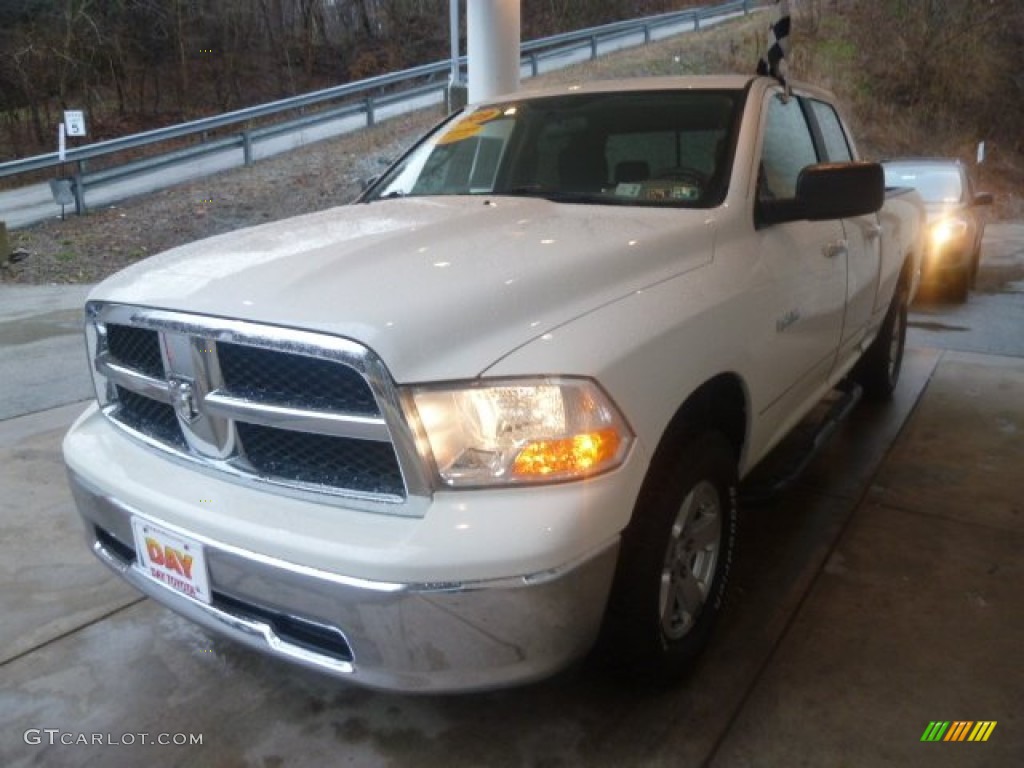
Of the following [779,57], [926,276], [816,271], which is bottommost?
[926,276]

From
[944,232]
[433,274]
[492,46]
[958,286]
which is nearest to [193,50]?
[492,46]

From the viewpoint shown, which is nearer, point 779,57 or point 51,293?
point 779,57

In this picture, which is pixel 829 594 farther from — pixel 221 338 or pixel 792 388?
pixel 221 338

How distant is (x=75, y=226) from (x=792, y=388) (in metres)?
11.2

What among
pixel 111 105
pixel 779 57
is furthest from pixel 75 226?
pixel 111 105

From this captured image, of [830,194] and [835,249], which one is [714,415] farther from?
[835,249]

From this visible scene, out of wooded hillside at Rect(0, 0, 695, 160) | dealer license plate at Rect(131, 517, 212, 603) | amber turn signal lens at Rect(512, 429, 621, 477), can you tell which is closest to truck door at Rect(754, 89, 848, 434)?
amber turn signal lens at Rect(512, 429, 621, 477)

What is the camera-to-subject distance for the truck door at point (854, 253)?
3.66 m

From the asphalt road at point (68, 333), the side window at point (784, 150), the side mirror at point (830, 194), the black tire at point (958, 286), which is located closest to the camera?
the side mirror at point (830, 194)

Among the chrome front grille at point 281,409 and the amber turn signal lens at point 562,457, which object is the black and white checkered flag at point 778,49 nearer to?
the amber turn signal lens at point 562,457

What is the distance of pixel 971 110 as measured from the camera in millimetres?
23484

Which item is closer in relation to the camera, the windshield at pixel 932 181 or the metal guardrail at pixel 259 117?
the windshield at pixel 932 181

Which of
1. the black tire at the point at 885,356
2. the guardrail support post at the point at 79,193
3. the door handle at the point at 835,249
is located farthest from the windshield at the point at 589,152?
the guardrail support post at the point at 79,193

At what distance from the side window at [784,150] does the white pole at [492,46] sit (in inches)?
171
